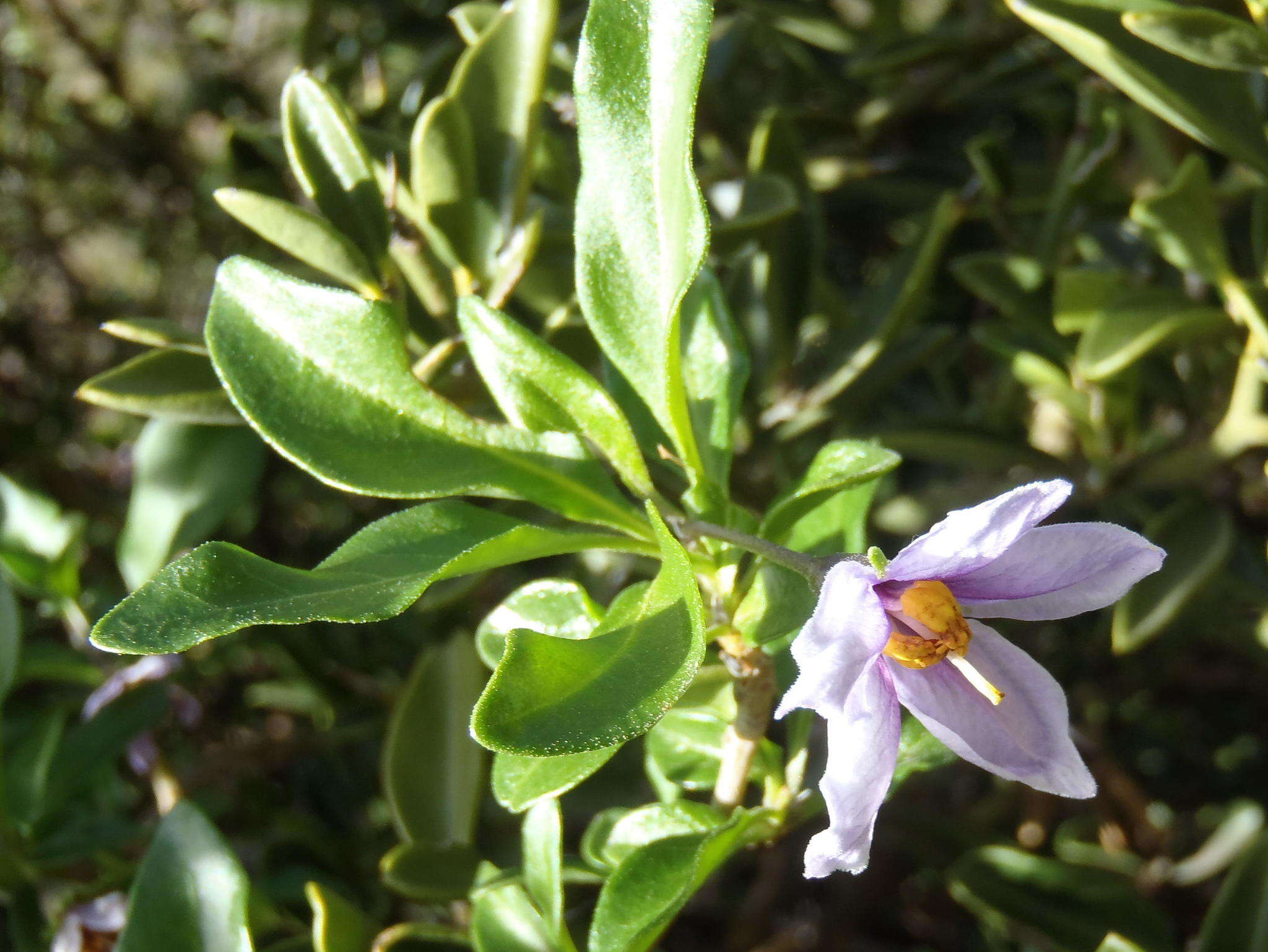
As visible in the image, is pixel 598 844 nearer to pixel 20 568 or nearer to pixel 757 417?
pixel 757 417

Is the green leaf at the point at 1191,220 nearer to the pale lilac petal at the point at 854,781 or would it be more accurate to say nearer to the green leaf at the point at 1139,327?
the green leaf at the point at 1139,327

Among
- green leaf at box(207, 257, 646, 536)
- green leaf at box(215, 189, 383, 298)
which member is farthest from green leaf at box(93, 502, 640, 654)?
green leaf at box(215, 189, 383, 298)

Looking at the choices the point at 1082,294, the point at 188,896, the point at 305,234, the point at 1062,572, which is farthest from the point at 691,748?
the point at 1082,294

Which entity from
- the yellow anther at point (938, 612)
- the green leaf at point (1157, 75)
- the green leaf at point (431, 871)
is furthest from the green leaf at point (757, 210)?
the green leaf at point (431, 871)

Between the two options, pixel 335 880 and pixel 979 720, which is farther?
pixel 335 880

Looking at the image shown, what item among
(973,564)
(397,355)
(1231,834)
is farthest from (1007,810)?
(397,355)

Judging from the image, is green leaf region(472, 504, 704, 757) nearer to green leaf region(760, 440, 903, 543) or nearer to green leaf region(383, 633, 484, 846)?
green leaf region(760, 440, 903, 543)
